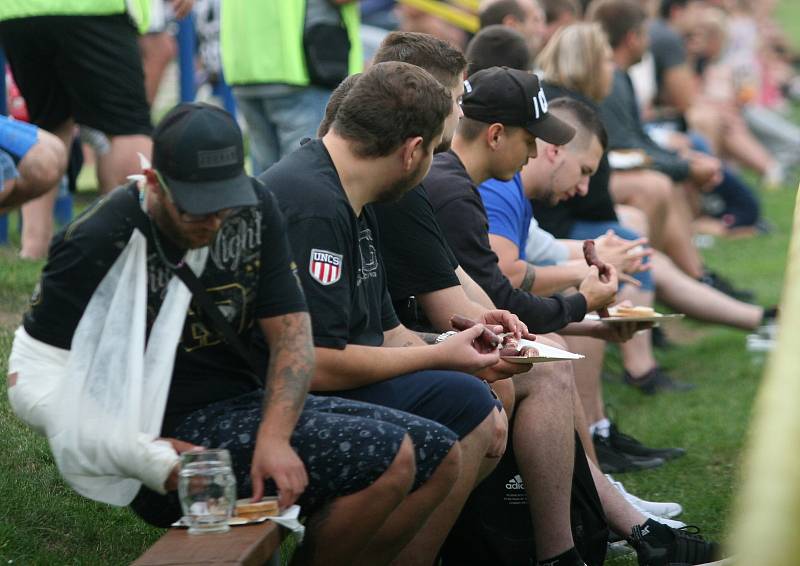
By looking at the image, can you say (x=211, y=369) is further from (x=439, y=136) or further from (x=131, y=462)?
(x=439, y=136)

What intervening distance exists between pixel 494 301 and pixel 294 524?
166 cm

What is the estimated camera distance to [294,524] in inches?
133

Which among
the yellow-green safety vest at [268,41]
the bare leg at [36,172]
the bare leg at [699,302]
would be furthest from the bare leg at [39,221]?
the bare leg at [699,302]

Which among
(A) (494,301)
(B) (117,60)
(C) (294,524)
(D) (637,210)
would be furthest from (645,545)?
(D) (637,210)

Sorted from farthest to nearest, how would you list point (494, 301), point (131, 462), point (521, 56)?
1. point (521, 56)
2. point (494, 301)
3. point (131, 462)

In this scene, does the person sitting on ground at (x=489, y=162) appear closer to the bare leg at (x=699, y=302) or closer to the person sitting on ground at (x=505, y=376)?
the person sitting on ground at (x=505, y=376)

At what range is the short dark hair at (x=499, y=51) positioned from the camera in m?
6.21

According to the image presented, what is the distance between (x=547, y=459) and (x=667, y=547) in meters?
0.55

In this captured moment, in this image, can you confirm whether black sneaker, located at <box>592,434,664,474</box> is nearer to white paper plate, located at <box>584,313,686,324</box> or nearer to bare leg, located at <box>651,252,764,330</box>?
white paper plate, located at <box>584,313,686,324</box>

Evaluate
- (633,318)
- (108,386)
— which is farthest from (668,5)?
(108,386)

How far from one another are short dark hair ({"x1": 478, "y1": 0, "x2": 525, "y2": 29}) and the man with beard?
12.4ft

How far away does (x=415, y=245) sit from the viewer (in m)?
4.34

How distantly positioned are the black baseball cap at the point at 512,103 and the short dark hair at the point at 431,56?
154 mm

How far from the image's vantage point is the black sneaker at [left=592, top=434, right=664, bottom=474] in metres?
5.84
